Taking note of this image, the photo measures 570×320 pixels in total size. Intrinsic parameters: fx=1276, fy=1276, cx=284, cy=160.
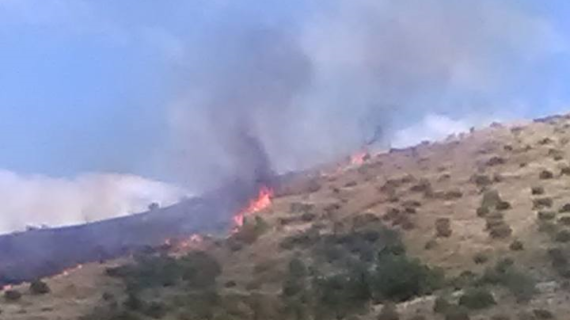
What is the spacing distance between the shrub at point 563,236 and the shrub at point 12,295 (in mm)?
18614

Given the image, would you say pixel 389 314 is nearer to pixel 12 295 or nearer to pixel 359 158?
pixel 12 295

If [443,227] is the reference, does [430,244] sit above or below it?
below

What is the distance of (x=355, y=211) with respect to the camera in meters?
55.3

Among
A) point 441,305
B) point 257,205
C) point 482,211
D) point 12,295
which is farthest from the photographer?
point 257,205

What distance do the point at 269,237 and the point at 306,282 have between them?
8.76 m

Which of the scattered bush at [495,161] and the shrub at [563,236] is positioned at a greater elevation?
the scattered bush at [495,161]

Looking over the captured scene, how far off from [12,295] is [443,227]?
52.9 feet

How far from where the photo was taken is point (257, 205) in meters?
62.3

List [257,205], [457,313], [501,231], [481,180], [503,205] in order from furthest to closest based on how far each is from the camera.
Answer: [257,205] < [481,180] < [503,205] < [501,231] < [457,313]

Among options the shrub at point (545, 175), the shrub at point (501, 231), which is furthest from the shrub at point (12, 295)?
the shrub at point (545, 175)

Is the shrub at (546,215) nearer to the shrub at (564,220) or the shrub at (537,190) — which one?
the shrub at (564,220)

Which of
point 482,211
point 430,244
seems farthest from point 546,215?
point 430,244

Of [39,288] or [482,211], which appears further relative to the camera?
[482,211]

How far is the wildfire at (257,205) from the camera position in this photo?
58.9 meters
